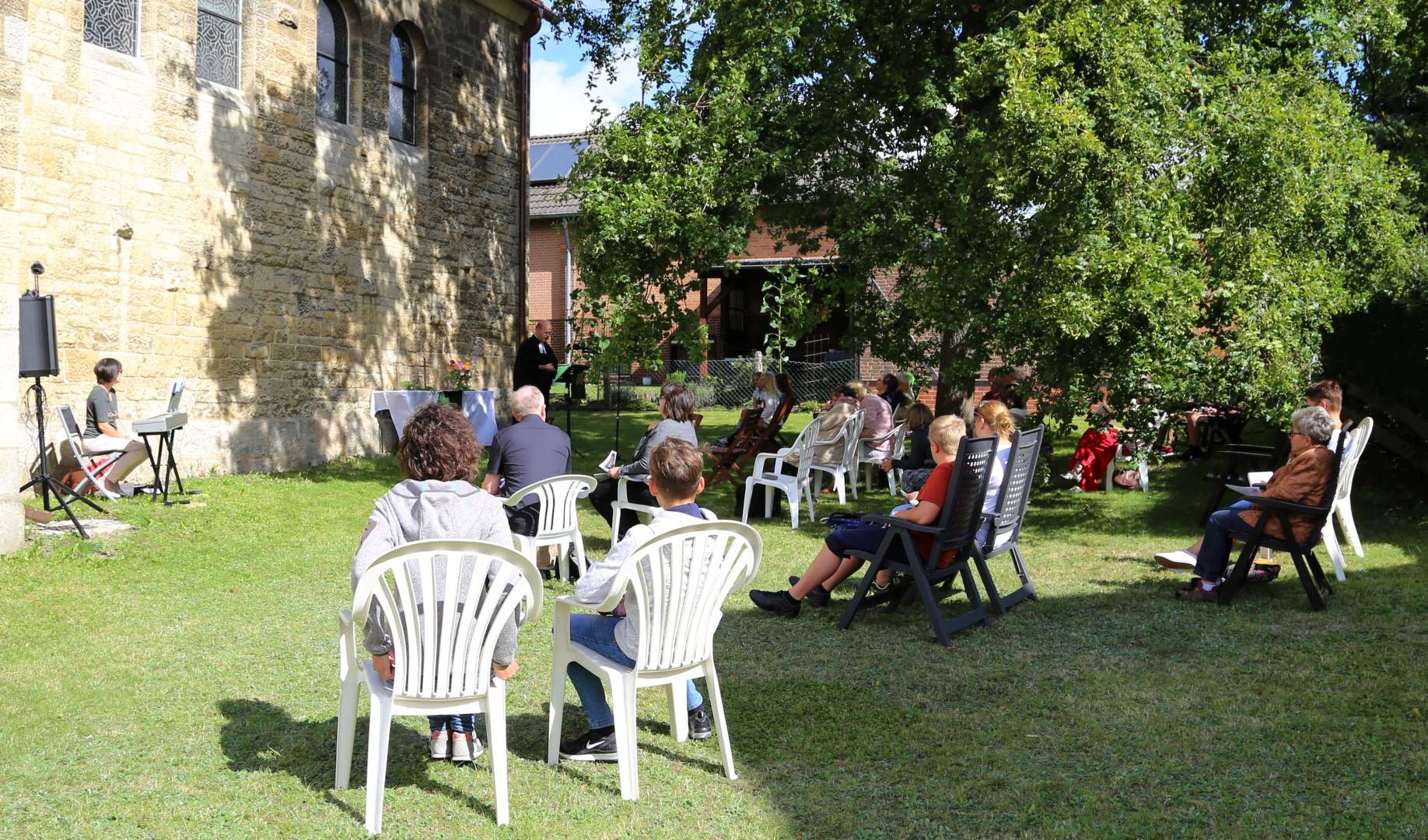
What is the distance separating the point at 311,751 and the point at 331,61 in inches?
450

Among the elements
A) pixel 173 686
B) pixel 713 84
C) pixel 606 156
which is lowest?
pixel 173 686

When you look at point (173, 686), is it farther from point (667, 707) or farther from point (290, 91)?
point (290, 91)

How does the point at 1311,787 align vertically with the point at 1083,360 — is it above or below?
below

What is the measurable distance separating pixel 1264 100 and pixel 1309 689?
5.61 m

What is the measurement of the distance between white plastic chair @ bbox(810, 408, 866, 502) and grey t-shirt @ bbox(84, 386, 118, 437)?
6095 millimetres

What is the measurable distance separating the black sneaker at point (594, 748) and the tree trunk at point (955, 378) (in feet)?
20.7

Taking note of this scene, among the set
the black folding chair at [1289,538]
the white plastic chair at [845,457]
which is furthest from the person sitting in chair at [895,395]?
the black folding chair at [1289,538]

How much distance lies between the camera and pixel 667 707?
4652 mm

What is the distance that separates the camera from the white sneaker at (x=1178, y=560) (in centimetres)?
743

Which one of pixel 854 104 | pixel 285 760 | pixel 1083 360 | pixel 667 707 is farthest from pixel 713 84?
pixel 285 760

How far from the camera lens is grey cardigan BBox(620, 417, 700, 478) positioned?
726 cm

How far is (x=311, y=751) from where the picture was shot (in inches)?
160

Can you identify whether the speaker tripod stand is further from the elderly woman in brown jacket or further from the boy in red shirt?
the elderly woman in brown jacket

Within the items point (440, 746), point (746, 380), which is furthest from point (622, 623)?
point (746, 380)
